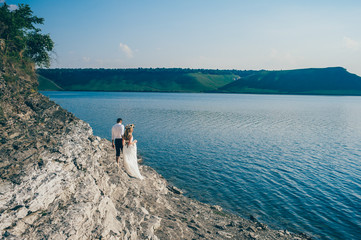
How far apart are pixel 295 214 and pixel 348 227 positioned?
279 cm

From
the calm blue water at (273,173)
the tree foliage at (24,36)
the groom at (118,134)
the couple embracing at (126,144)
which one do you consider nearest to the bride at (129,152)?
the couple embracing at (126,144)

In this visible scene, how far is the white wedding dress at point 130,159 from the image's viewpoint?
13.3 m

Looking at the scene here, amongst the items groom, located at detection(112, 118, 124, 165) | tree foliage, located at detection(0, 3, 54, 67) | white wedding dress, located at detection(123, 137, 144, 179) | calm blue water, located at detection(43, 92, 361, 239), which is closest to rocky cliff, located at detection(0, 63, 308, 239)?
white wedding dress, located at detection(123, 137, 144, 179)

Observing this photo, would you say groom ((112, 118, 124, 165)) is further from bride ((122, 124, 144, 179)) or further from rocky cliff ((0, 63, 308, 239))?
rocky cliff ((0, 63, 308, 239))

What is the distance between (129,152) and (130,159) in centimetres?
56

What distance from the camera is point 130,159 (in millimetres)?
13648

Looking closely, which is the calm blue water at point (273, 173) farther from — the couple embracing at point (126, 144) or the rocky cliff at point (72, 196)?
the couple embracing at point (126, 144)

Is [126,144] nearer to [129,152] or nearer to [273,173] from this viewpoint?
[129,152]

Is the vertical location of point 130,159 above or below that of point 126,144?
below

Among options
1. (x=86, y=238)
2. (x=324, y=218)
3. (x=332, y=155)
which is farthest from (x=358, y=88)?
(x=86, y=238)

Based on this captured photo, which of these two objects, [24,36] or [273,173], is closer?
[273,173]

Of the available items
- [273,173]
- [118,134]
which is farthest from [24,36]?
[273,173]

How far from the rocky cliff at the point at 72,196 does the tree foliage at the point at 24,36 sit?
1230 centimetres

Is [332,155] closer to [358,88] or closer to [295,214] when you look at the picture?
[295,214]
